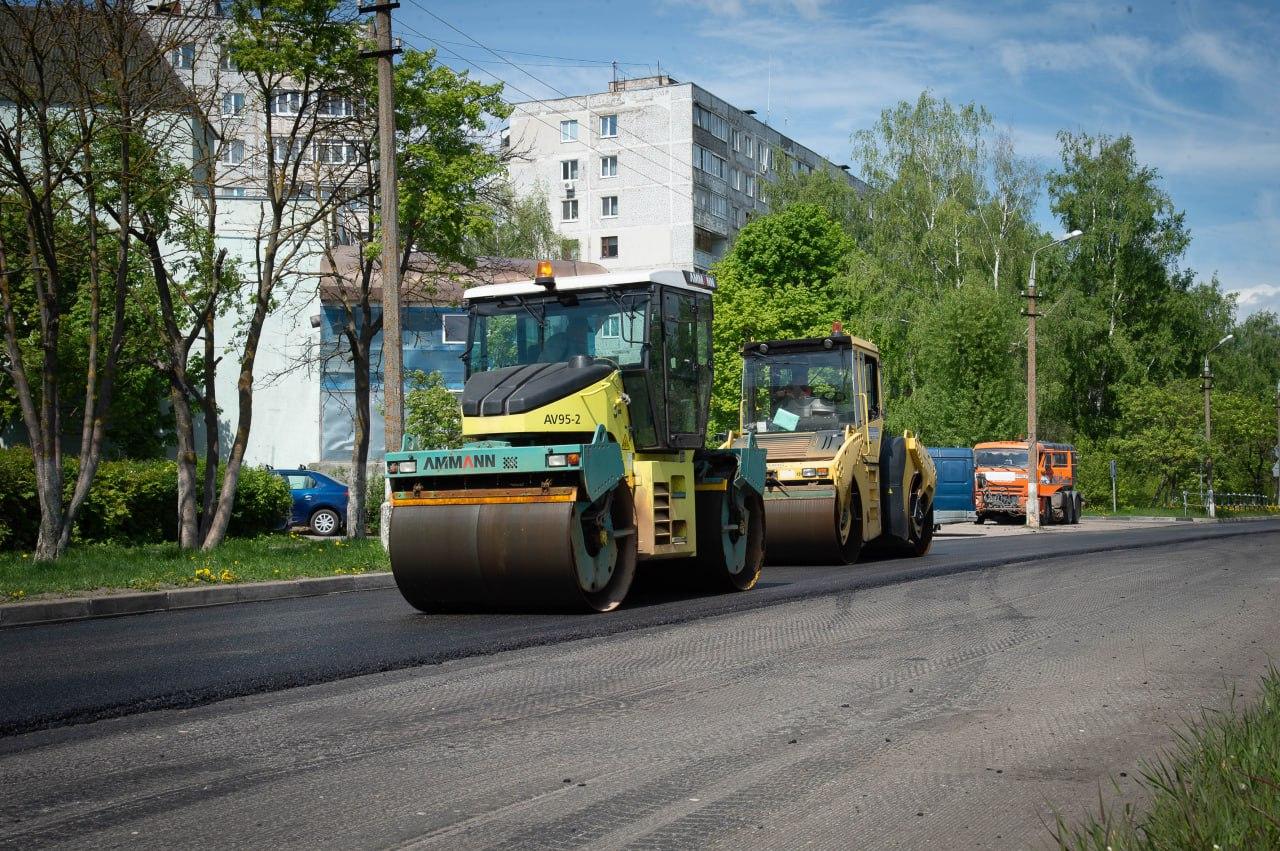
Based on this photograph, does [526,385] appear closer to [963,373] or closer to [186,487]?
[186,487]

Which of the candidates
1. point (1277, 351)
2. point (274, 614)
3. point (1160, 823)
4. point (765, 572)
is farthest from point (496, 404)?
point (1277, 351)

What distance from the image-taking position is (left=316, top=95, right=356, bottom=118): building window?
22652 mm

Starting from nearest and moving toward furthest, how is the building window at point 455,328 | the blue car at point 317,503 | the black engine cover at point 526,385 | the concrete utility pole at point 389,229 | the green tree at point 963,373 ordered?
the black engine cover at point 526,385, the building window at point 455,328, the concrete utility pole at point 389,229, the blue car at point 317,503, the green tree at point 963,373

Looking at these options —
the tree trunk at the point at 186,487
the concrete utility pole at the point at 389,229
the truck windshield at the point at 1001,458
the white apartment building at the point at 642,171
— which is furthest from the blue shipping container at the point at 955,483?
the white apartment building at the point at 642,171

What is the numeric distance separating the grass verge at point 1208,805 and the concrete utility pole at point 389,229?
50.2ft

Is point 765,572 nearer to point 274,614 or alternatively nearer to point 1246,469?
point 274,614

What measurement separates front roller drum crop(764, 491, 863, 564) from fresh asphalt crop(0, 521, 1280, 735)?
3131 millimetres

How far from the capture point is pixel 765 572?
18.0m

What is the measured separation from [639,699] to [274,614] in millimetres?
6051

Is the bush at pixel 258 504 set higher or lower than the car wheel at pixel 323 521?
higher

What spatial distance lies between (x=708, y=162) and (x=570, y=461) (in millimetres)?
62961

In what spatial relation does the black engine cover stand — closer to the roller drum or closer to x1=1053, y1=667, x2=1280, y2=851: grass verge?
the roller drum

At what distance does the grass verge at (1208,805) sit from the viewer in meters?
3.85

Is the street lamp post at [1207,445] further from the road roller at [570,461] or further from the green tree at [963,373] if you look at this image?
the road roller at [570,461]
